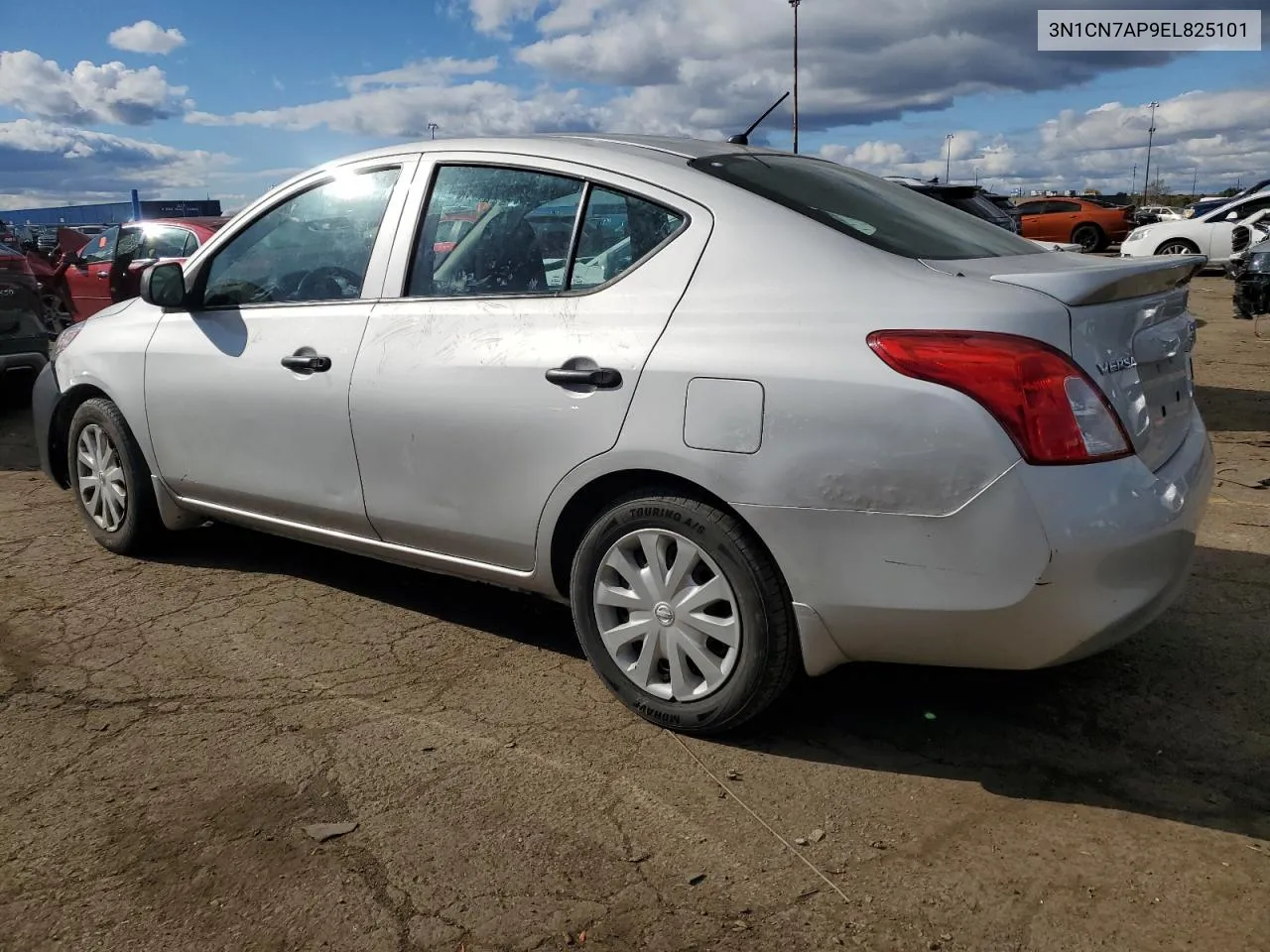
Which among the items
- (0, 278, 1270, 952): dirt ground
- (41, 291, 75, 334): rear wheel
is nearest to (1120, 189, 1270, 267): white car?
(41, 291, 75, 334): rear wheel

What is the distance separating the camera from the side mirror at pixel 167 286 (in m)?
4.15

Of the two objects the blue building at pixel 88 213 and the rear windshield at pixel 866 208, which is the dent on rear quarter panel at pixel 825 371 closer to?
the rear windshield at pixel 866 208

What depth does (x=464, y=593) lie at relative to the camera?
4285 mm

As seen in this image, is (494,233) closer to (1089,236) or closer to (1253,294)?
(1253,294)

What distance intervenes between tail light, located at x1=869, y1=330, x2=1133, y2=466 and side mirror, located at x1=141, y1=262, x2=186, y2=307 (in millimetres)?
2968

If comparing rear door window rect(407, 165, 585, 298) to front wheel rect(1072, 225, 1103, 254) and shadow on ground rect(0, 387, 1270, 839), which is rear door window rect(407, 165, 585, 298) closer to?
shadow on ground rect(0, 387, 1270, 839)

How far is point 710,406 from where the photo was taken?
107 inches

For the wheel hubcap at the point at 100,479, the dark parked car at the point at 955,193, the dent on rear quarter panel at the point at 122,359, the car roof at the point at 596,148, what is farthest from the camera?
the dark parked car at the point at 955,193

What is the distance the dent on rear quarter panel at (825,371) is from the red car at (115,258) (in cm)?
814

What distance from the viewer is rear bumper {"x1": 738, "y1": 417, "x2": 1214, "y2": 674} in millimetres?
2396

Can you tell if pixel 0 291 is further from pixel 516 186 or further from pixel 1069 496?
pixel 1069 496

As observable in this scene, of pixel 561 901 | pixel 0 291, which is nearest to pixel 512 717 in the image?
pixel 561 901

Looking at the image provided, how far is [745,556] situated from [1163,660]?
5.38 ft

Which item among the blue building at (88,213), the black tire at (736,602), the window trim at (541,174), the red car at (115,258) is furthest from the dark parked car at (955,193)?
the blue building at (88,213)
